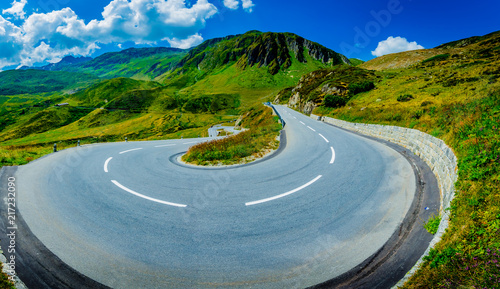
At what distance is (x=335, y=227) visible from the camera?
14.9 feet

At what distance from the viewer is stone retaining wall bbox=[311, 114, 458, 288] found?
4.41 metres

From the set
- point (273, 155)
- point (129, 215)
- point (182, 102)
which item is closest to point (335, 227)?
point (129, 215)

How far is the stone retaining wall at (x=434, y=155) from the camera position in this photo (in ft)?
14.5

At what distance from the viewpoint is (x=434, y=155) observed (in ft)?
24.6

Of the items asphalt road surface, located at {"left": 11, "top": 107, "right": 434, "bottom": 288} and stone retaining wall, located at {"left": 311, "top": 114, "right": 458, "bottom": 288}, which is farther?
stone retaining wall, located at {"left": 311, "top": 114, "right": 458, "bottom": 288}

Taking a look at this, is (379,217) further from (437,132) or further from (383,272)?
(437,132)

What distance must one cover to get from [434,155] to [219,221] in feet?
27.6

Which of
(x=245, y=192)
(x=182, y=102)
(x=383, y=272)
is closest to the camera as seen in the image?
(x=383, y=272)

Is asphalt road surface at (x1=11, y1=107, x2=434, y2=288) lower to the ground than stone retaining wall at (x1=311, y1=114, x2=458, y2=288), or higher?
lower

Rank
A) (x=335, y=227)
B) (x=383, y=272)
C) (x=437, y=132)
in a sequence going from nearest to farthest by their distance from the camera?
(x=383, y=272) < (x=335, y=227) < (x=437, y=132)

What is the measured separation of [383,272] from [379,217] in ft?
5.35

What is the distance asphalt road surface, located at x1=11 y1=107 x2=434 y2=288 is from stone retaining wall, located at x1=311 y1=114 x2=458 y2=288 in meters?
0.72

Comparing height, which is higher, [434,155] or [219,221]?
[434,155]

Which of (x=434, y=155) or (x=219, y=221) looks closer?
(x=219, y=221)
